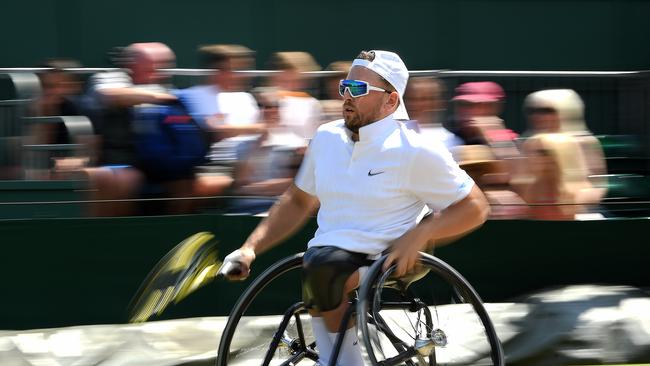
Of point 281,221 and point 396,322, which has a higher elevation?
point 281,221

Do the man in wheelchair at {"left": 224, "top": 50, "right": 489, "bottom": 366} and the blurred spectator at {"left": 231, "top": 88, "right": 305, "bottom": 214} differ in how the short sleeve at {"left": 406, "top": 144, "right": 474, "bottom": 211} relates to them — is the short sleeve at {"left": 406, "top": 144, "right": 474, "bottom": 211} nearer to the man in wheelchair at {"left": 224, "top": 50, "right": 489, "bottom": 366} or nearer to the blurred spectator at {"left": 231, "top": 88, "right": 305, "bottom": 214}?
the man in wheelchair at {"left": 224, "top": 50, "right": 489, "bottom": 366}

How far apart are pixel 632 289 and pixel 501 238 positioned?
787mm

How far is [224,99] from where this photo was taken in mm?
6645

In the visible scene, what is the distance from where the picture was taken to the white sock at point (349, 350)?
13.7ft

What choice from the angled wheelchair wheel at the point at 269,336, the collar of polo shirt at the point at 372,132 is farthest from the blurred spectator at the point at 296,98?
the collar of polo shirt at the point at 372,132

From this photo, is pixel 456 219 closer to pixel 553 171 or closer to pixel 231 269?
pixel 231 269

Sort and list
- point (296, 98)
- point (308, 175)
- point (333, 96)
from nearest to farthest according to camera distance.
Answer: point (308, 175)
point (296, 98)
point (333, 96)

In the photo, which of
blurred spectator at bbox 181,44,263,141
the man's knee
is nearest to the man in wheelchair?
the man's knee

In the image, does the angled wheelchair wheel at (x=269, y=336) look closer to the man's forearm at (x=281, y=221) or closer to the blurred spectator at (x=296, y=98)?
the man's forearm at (x=281, y=221)

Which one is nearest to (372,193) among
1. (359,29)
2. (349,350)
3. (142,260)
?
(349,350)

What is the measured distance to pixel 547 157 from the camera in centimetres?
676

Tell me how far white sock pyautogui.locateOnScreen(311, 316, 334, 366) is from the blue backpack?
7.47ft

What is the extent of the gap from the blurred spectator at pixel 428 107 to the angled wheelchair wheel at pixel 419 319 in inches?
89.3

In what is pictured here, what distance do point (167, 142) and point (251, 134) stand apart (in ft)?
1.57
